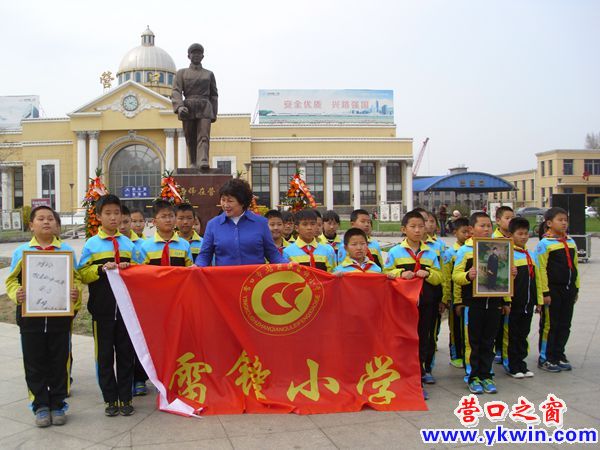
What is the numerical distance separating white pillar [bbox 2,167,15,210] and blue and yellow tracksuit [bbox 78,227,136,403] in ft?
185

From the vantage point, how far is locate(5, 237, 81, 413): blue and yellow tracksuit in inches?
157

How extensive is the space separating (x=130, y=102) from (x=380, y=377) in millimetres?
48304

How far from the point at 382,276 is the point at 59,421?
107 inches

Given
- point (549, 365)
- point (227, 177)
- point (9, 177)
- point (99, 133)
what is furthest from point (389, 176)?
point (549, 365)

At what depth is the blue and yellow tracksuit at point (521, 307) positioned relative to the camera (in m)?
5.04

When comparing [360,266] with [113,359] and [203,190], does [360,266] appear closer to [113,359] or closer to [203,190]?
[113,359]

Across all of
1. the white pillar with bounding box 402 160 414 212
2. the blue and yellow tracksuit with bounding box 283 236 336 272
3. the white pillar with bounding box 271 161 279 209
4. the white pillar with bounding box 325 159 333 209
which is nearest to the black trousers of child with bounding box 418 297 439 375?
the blue and yellow tracksuit with bounding box 283 236 336 272

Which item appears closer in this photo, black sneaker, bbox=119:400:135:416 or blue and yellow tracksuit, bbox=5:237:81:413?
blue and yellow tracksuit, bbox=5:237:81:413

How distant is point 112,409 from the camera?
414cm

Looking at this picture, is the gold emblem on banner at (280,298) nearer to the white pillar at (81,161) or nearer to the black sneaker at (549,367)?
the black sneaker at (549,367)

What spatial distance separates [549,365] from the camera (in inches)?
207

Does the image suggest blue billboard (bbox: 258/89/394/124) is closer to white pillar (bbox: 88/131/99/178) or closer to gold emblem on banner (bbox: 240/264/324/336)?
white pillar (bbox: 88/131/99/178)

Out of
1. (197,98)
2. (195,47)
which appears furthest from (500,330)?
(195,47)

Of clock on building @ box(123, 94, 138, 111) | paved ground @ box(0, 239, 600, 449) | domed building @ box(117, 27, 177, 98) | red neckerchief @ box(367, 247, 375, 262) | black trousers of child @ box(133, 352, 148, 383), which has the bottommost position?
paved ground @ box(0, 239, 600, 449)
